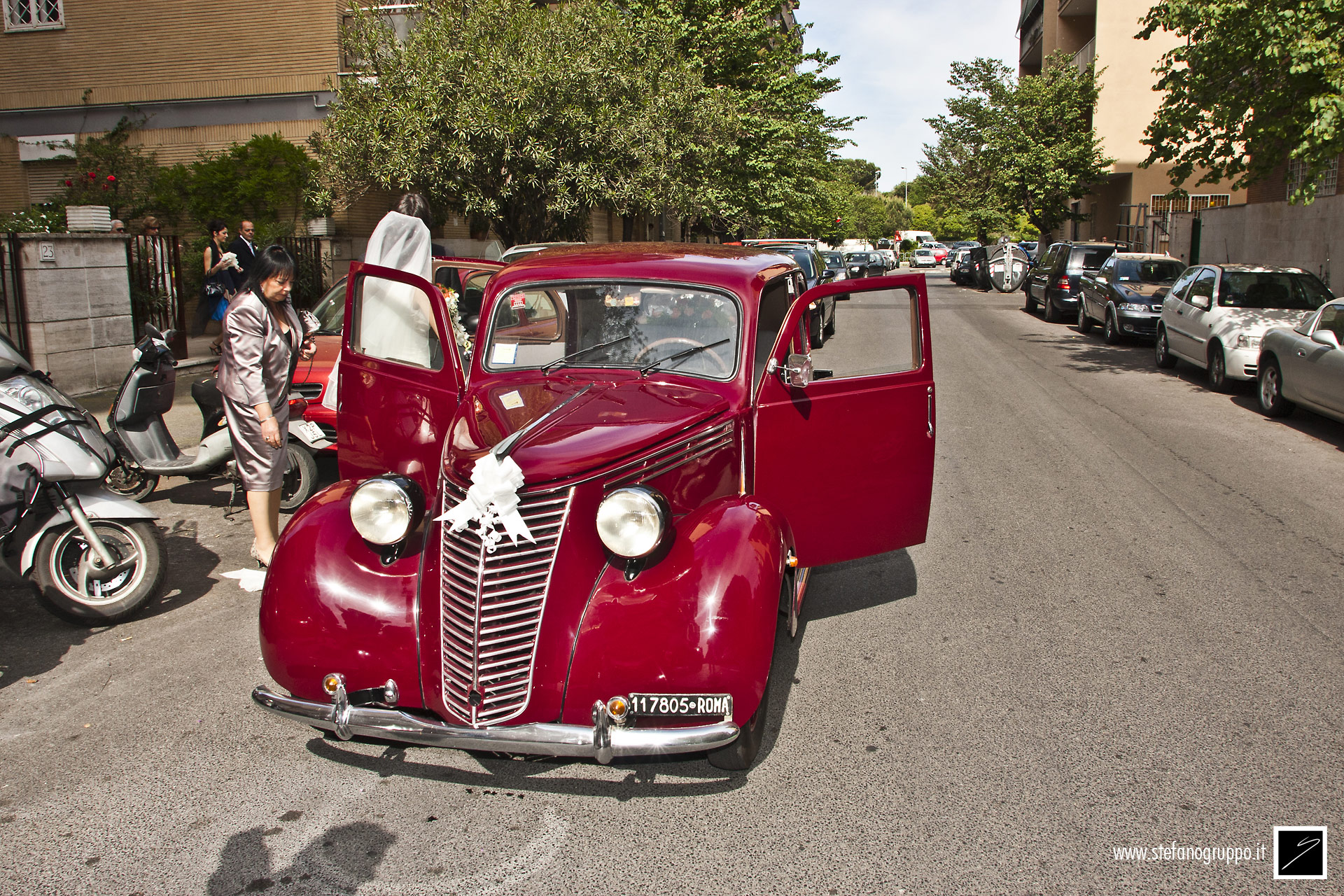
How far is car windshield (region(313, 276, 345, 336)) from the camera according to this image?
8836mm

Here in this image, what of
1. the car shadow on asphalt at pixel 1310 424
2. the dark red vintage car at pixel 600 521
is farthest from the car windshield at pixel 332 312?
the car shadow on asphalt at pixel 1310 424

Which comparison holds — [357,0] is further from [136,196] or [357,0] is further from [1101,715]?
[1101,715]

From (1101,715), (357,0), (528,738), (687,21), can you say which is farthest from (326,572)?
(687,21)

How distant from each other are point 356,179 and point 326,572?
562 inches

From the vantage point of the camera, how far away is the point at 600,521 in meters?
3.49

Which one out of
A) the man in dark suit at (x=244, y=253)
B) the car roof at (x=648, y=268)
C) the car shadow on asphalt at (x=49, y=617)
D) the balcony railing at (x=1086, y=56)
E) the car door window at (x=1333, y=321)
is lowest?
the car shadow on asphalt at (x=49, y=617)

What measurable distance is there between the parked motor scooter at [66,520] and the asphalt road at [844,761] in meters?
0.23

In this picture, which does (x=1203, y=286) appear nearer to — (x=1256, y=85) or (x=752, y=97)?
(x=1256, y=85)

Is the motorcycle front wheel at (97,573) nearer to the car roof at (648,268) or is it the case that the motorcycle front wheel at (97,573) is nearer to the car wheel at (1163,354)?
the car roof at (648,268)

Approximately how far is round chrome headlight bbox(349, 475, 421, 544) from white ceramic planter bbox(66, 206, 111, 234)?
10814 millimetres

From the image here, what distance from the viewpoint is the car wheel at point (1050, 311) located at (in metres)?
23.3

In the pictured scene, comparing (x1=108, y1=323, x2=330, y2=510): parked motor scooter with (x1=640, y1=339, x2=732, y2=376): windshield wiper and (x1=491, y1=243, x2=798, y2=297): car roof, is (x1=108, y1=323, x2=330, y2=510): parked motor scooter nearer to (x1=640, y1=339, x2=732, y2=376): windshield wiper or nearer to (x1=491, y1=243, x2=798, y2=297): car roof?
(x1=491, y1=243, x2=798, y2=297): car roof

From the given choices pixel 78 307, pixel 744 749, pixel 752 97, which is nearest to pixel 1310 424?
pixel 744 749

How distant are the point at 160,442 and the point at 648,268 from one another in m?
4.61
